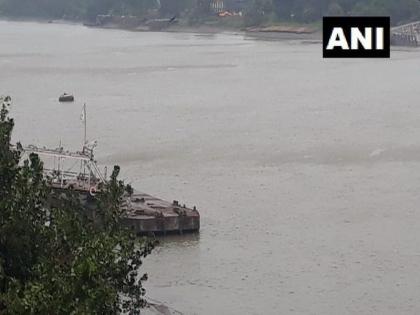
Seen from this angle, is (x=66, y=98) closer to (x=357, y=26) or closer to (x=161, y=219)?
(x=161, y=219)

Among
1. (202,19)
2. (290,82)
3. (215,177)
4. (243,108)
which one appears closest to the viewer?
(215,177)

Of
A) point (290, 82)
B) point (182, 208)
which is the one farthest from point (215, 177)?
point (290, 82)

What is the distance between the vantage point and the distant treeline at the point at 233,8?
185 ft

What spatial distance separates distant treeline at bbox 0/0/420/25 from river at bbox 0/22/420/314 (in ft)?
53.5

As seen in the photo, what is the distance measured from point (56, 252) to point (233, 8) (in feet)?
220

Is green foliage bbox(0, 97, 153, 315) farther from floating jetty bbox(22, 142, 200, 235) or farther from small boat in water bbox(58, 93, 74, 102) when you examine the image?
small boat in water bbox(58, 93, 74, 102)

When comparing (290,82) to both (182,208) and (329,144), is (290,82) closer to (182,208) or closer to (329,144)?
(329,144)

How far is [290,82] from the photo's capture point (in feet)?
107

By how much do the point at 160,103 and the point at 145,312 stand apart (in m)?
17.9

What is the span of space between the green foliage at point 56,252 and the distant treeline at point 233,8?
4719cm

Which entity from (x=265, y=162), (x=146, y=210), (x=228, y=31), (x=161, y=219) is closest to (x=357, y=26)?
(x=161, y=219)

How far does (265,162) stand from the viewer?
60.0 feet

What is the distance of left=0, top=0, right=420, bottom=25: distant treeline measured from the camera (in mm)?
56272

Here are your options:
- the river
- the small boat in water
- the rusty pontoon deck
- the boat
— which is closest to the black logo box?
the river
